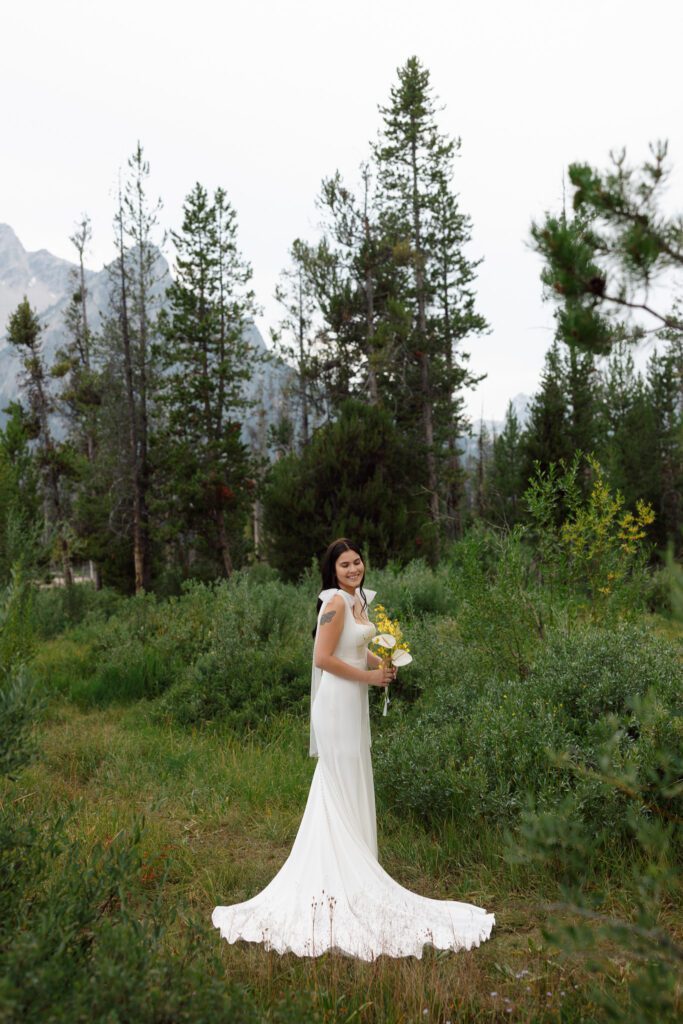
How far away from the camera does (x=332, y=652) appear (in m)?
4.29

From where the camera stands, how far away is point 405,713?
7.10 meters

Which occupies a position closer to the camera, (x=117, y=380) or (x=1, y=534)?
(x=1, y=534)

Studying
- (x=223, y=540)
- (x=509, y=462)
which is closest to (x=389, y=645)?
(x=223, y=540)

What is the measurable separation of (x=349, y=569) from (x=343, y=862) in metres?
1.52

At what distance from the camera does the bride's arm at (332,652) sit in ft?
13.9

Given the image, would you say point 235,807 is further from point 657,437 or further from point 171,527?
point 657,437

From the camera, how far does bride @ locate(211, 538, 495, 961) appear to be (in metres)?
3.65

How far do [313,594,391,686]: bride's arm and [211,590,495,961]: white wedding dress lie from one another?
0.23ft

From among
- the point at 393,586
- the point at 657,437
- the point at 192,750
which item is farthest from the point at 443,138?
the point at 192,750

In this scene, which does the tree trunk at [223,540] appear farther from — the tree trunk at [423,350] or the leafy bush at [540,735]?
the leafy bush at [540,735]

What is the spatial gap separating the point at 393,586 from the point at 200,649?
3089 millimetres

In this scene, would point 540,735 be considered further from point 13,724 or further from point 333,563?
point 13,724

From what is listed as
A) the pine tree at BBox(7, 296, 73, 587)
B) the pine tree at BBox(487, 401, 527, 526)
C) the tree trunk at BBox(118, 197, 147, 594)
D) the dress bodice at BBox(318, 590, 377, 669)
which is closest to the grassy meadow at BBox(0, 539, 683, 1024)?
the dress bodice at BBox(318, 590, 377, 669)

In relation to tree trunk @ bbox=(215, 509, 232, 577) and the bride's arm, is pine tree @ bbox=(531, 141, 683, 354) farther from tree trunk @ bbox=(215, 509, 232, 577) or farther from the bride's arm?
tree trunk @ bbox=(215, 509, 232, 577)
